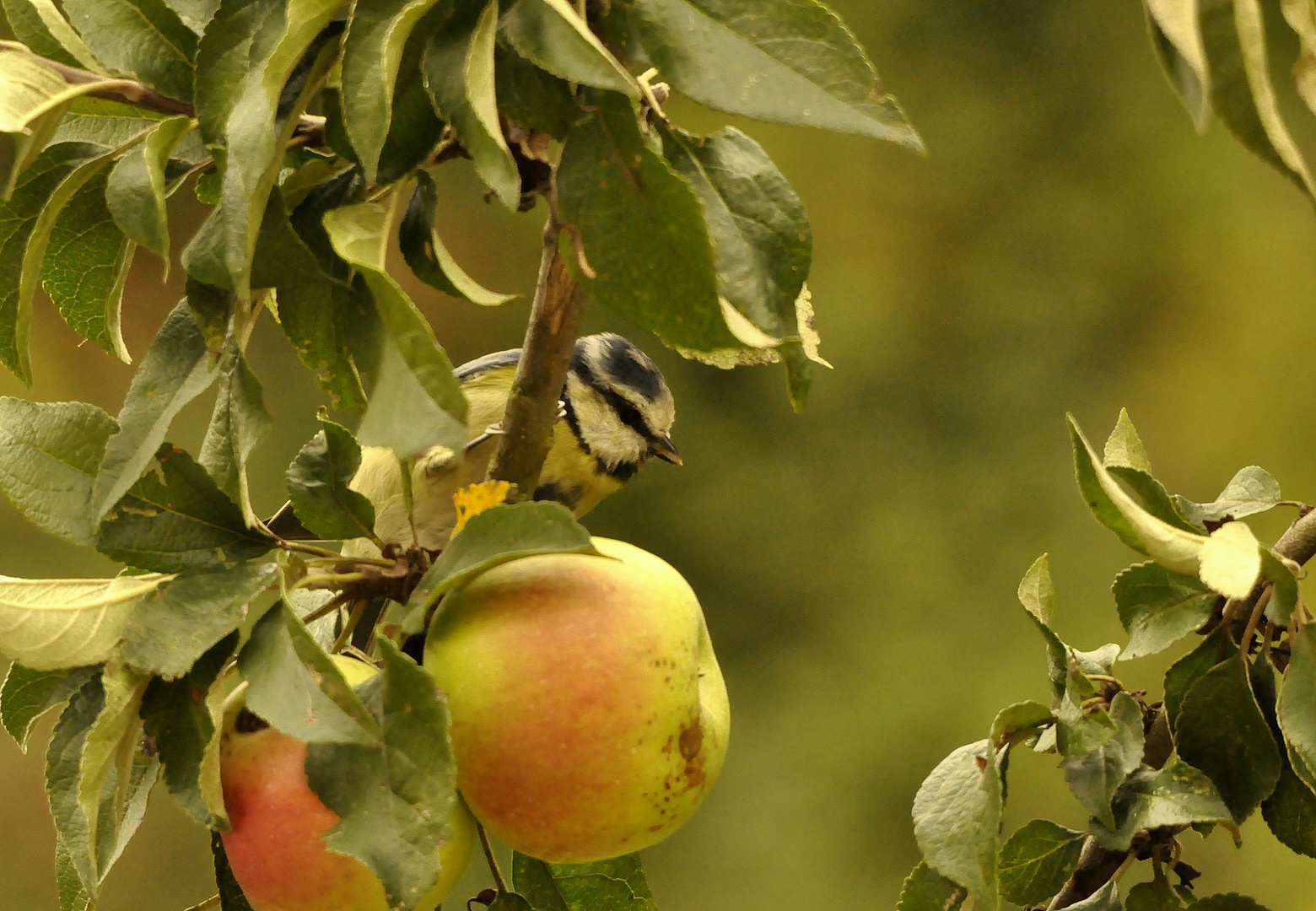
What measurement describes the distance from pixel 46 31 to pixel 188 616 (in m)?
0.23

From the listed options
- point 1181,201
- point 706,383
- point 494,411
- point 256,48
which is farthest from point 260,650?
point 1181,201

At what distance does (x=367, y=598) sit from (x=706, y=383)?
187 cm

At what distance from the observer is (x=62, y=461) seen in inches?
17.2

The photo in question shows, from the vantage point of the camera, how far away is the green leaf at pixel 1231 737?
0.49 metres

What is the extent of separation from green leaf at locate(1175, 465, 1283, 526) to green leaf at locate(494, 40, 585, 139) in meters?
0.30

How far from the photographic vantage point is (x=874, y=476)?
93.8 inches

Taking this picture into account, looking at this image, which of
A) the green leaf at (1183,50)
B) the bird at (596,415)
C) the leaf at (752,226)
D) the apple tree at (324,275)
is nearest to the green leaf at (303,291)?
the apple tree at (324,275)

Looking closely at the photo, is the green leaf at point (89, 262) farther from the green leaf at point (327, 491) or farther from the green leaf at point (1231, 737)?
the green leaf at point (1231, 737)

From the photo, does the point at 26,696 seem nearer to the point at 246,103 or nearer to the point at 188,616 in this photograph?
the point at 188,616

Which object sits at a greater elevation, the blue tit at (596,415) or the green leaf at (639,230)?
the green leaf at (639,230)

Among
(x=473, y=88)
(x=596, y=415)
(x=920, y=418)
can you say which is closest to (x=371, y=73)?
(x=473, y=88)

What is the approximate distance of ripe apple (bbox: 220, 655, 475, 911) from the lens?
0.45 metres

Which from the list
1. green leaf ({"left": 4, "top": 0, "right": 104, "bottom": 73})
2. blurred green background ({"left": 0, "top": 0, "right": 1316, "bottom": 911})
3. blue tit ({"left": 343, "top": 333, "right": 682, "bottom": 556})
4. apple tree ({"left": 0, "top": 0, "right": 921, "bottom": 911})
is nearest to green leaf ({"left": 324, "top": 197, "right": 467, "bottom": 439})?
apple tree ({"left": 0, "top": 0, "right": 921, "bottom": 911})

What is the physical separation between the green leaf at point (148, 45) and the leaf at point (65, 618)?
0.16 metres
